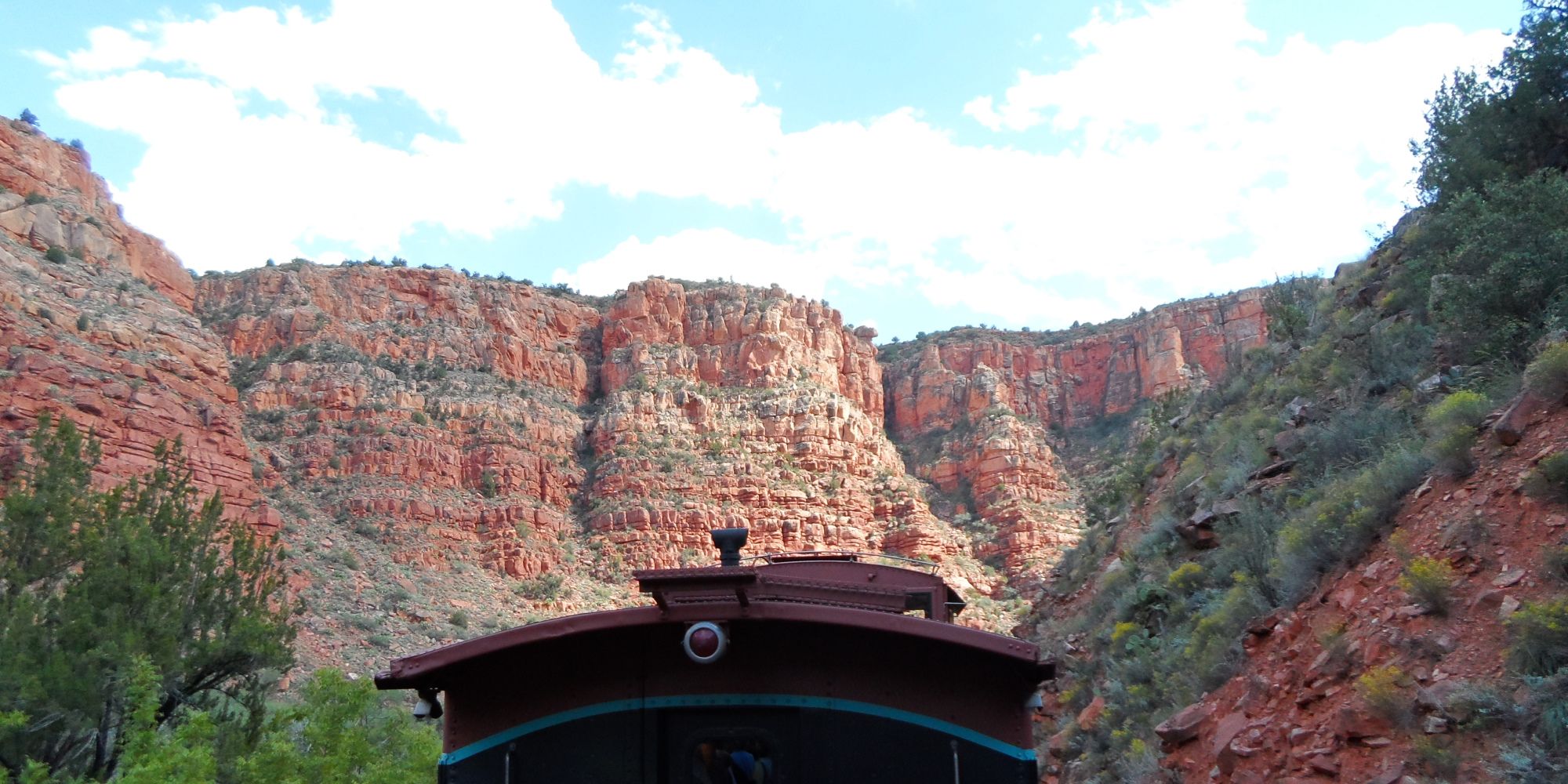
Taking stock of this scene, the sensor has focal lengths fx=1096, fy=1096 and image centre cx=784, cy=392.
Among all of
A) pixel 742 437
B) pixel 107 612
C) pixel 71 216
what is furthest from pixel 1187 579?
pixel 742 437

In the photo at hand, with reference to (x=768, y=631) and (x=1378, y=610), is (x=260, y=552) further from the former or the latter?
(x=1378, y=610)

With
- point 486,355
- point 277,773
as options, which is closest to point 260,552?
point 277,773

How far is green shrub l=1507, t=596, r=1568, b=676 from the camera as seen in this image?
21.2ft

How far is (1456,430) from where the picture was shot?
8.96m

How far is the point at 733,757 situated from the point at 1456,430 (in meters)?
6.64

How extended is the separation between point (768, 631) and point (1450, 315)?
8.70 m

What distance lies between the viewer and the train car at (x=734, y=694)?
20.4ft

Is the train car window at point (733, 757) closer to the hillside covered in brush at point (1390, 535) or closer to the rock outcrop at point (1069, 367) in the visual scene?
the hillside covered in brush at point (1390, 535)

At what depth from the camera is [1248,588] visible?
408 inches

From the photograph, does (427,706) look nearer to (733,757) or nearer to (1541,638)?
(733,757)

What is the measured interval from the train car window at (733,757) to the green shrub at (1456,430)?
20.1 feet

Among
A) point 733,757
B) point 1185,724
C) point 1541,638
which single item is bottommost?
point 1185,724

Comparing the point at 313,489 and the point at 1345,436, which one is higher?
the point at 313,489

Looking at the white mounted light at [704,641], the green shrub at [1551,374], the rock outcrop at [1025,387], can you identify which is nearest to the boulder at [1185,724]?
the green shrub at [1551,374]
